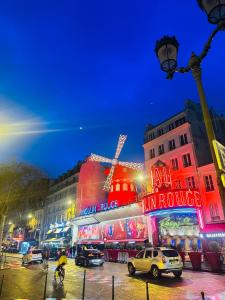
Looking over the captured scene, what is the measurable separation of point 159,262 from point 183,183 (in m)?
14.9

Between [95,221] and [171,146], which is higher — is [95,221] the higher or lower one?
the lower one

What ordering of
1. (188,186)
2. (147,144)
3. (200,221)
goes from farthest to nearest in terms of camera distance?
1. (147,144)
2. (188,186)
3. (200,221)

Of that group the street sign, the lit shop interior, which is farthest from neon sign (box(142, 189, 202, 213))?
the street sign

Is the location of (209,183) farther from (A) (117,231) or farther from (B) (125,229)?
(A) (117,231)

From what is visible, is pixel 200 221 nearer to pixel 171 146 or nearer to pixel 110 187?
pixel 171 146

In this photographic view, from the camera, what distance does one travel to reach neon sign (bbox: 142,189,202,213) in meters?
24.1

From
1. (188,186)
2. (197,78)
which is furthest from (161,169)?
(197,78)

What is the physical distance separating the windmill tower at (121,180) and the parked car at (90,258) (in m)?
14.0

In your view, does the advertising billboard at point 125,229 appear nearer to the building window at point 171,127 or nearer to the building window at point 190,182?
the building window at point 190,182

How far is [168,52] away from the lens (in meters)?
4.65

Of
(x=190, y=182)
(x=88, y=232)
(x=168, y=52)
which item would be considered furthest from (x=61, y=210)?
(x=168, y=52)

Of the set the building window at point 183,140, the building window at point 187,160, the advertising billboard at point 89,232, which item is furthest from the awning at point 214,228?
the advertising billboard at point 89,232

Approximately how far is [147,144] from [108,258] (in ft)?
51.0

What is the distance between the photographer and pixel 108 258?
90.5 ft
